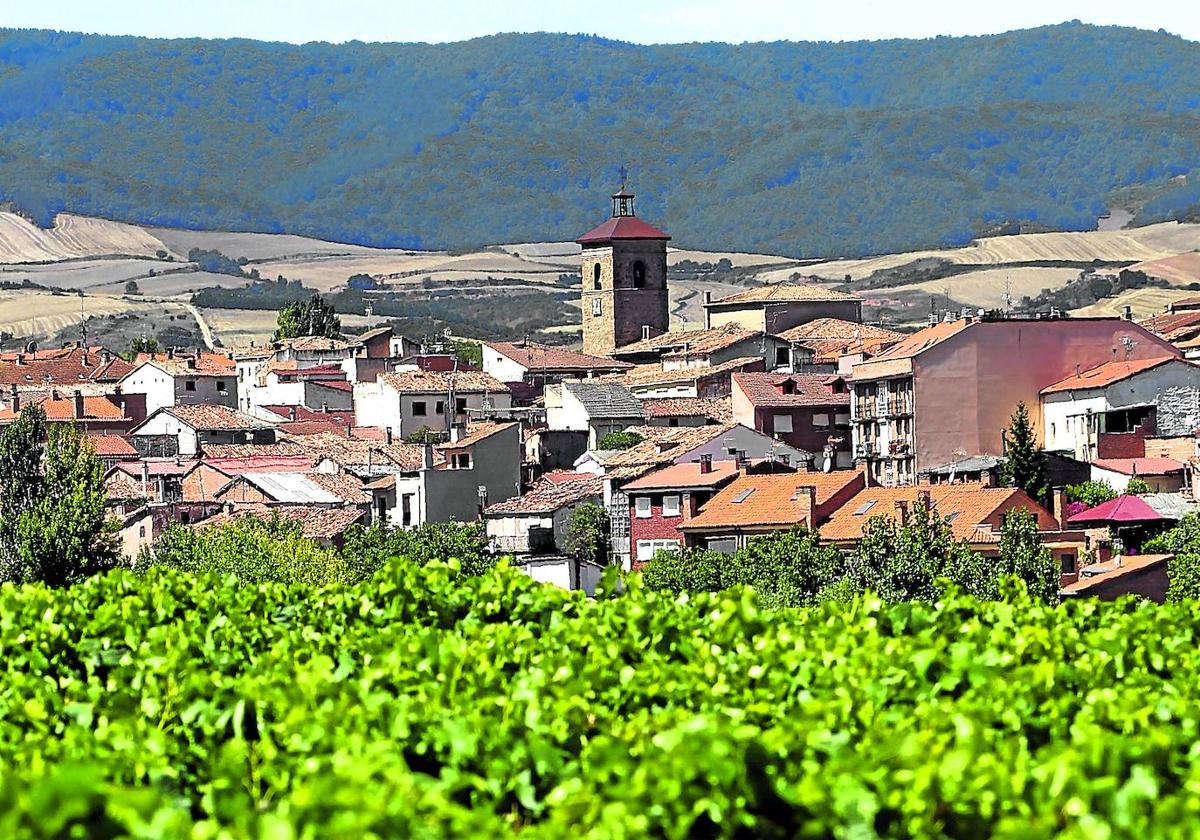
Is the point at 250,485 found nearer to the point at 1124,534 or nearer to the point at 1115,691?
the point at 1124,534

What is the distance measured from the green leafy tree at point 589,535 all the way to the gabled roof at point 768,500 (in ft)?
11.1

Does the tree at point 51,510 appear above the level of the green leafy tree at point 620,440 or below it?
below

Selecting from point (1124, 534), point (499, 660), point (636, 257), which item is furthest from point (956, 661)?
point (636, 257)

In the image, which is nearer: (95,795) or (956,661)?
(95,795)

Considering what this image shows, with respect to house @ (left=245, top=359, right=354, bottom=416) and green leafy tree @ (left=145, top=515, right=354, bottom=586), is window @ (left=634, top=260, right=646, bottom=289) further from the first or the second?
green leafy tree @ (left=145, top=515, right=354, bottom=586)

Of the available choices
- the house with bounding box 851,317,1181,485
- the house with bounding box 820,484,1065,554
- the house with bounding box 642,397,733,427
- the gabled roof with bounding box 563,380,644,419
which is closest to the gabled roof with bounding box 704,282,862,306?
the house with bounding box 642,397,733,427

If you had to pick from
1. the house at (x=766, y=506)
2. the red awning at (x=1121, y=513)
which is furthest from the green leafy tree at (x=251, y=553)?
the red awning at (x=1121, y=513)

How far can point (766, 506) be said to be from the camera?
64.1 meters

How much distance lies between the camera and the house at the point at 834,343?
101 metres

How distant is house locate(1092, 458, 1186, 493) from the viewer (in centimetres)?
6731

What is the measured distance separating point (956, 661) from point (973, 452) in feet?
214

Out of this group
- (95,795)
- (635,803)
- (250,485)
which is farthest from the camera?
(250,485)

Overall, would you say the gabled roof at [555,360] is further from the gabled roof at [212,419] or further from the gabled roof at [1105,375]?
the gabled roof at [1105,375]

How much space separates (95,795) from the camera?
397 inches
